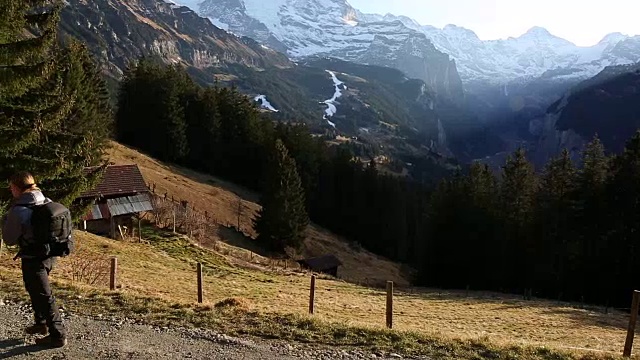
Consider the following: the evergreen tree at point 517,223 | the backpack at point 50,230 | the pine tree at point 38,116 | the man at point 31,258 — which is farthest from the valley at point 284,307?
the evergreen tree at point 517,223

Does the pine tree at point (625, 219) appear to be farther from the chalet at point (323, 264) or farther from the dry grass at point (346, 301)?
the chalet at point (323, 264)

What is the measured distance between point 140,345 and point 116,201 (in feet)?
100

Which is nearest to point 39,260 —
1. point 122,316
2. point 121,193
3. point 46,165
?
point 122,316

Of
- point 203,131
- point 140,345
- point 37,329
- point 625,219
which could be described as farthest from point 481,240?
point 37,329

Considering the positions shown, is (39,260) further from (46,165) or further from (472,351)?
(46,165)

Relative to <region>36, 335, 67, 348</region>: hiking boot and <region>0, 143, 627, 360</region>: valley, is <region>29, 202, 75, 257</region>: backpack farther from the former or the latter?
<region>0, 143, 627, 360</region>: valley

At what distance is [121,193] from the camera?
38469 millimetres

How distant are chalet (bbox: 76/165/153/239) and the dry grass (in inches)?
92.1

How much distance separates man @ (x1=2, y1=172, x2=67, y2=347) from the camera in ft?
26.8

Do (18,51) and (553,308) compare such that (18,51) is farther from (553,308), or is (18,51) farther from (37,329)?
(553,308)

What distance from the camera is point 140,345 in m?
9.66

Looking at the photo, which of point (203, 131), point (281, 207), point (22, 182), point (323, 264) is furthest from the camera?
point (203, 131)

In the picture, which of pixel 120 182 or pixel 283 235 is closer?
pixel 120 182

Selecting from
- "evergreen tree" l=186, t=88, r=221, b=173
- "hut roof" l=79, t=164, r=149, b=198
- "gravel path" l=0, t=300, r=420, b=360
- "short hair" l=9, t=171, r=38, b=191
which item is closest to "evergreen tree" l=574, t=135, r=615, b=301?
"hut roof" l=79, t=164, r=149, b=198
